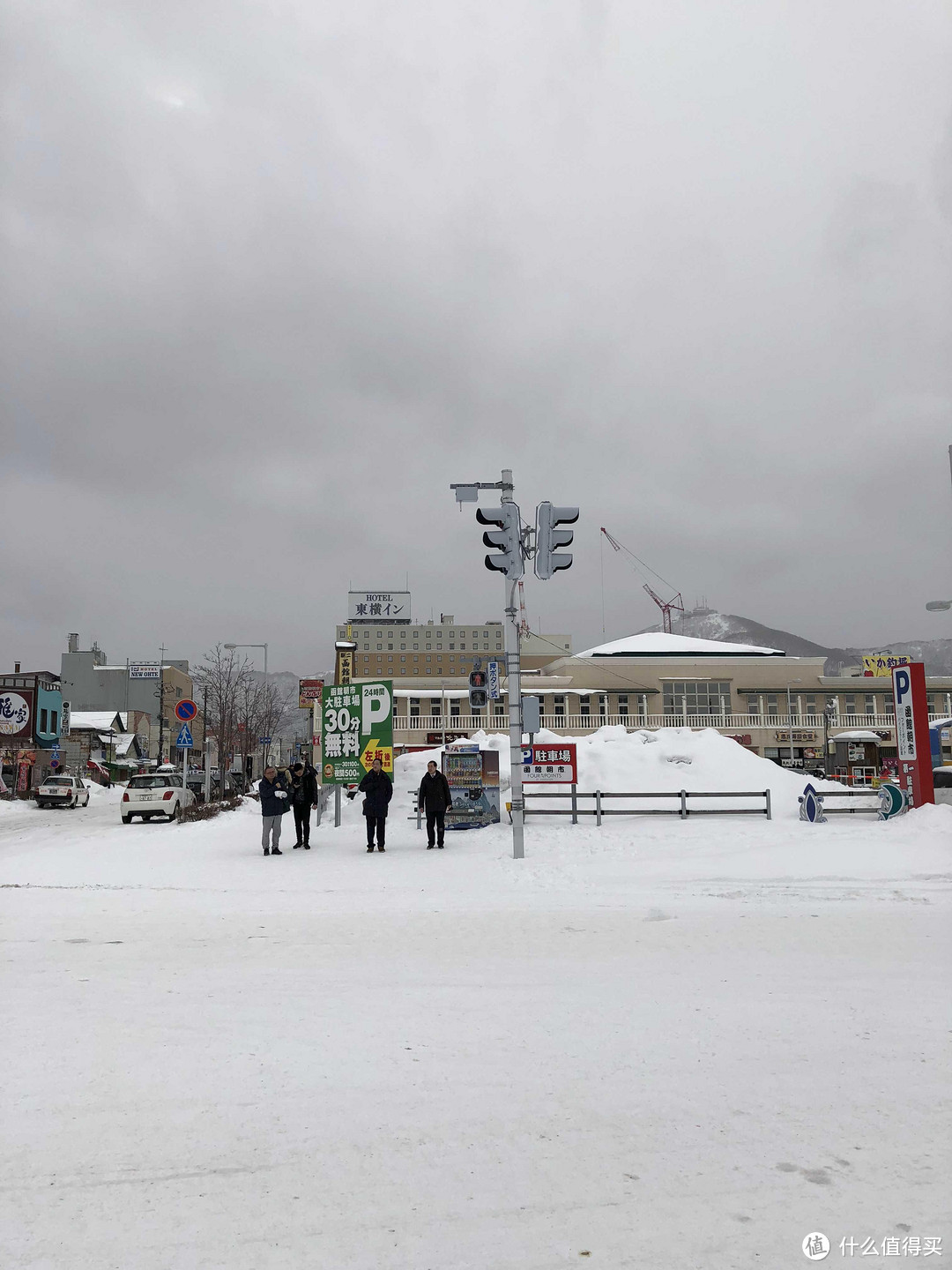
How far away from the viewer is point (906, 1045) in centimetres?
593

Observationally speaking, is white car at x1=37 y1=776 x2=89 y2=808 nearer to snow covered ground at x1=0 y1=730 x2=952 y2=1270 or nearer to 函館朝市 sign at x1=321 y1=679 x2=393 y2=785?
函館朝市 sign at x1=321 y1=679 x2=393 y2=785

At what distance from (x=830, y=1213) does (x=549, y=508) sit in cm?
1403

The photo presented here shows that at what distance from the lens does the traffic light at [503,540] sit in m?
17.2

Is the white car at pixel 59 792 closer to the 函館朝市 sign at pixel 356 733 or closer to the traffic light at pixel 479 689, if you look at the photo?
the 函館朝市 sign at pixel 356 733

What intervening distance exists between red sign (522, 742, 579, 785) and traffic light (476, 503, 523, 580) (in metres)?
5.45

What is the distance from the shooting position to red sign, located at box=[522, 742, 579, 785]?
21.0 m

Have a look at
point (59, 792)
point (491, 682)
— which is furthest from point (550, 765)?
point (59, 792)

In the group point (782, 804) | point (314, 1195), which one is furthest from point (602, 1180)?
point (782, 804)

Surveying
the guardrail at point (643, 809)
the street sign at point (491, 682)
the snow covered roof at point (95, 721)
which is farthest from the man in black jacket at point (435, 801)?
the snow covered roof at point (95, 721)

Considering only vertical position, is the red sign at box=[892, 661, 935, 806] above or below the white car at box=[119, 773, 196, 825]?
above

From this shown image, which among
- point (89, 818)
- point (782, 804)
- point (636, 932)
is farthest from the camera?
point (89, 818)

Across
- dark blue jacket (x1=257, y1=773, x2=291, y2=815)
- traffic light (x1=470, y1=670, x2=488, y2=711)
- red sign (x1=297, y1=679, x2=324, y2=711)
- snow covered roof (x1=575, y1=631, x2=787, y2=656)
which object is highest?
snow covered roof (x1=575, y1=631, x2=787, y2=656)

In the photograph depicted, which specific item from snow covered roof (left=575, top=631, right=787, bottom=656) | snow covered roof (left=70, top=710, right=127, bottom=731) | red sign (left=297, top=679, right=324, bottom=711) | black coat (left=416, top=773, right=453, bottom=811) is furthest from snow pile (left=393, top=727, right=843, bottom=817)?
snow covered roof (left=70, top=710, right=127, bottom=731)

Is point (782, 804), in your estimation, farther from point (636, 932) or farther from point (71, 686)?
point (71, 686)
